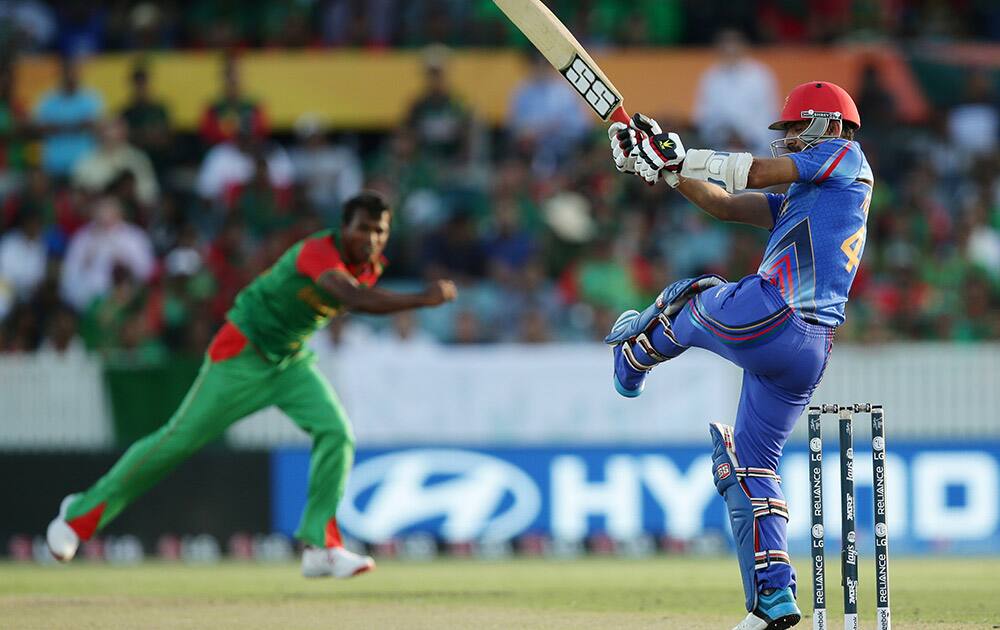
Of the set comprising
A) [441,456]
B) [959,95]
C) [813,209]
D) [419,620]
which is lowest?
[419,620]

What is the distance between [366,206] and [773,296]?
2.79 m

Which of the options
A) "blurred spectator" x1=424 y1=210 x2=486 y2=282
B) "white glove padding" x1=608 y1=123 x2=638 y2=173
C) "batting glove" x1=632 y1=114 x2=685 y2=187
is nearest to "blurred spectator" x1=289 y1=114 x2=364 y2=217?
"blurred spectator" x1=424 y1=210 x2=486 y2=282

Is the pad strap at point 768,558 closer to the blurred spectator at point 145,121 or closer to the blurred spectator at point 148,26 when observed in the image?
the blurred spectator at point 145,121

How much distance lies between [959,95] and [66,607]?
1040 centimetres

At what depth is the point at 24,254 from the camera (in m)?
14.4

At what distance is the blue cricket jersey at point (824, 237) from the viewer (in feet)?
21.3

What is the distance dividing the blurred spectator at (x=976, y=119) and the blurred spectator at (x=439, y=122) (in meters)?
4.50

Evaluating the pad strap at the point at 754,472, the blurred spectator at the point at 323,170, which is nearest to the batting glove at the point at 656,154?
the pad strap at the point at 754,472

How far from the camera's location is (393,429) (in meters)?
12.3

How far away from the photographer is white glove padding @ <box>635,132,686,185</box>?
6.54 meters

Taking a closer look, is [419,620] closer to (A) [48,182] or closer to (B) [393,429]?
(B) [393,429]

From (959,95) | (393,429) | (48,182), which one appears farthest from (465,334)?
(959,95)

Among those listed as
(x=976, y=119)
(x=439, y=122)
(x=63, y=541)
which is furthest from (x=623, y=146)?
(x=976, y=119)

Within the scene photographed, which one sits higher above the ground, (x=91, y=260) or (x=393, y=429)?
(x=91, y=260)
